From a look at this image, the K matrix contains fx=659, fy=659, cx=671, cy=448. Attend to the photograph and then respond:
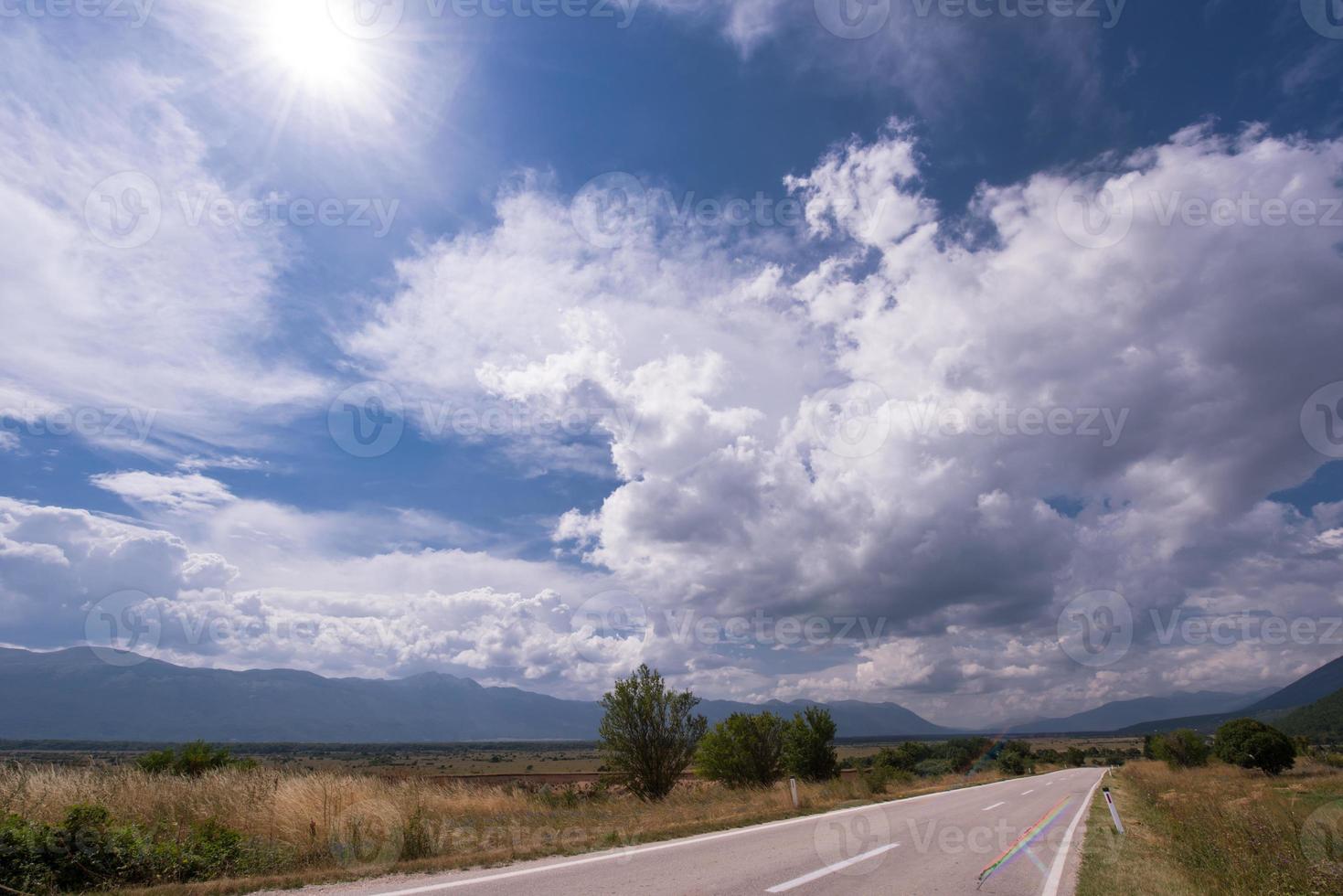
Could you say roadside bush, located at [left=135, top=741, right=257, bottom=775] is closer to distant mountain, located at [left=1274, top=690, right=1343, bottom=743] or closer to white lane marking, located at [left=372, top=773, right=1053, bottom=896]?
white lane marking, located at [left=372, top=773, right=1053, bottom=896]

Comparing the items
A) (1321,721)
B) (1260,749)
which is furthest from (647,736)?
(1321,721)

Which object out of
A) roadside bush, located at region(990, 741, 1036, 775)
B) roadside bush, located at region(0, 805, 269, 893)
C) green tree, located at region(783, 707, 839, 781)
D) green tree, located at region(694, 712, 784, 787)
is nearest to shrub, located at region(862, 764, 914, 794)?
green tree, located at region(783, 707, 839, 781)

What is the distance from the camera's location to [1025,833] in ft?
50.6

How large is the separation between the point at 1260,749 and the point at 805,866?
189ft

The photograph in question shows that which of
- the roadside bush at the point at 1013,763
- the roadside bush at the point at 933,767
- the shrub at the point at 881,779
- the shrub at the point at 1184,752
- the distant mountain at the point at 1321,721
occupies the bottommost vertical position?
the distant mountain at the point at 1321,721

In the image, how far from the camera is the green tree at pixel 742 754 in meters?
25.9

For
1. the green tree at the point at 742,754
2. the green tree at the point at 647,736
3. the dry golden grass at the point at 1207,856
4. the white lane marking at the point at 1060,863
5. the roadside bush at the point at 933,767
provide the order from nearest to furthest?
the dry golden grass at the point at 1207,856 < the white lane marking at the point at 1060,863 < the green tree at the point at 647,736 < the green tree at the point at 742,754 < the roadside bush at the point at 933,767

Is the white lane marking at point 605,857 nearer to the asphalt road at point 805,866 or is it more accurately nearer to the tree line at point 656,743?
the asphalt road at point 805,866

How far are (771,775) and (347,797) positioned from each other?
62.7 ft

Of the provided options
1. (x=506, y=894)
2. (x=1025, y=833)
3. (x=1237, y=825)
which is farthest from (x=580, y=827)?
(x=1237, y=825)

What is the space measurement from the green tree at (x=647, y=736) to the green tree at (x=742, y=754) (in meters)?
3.24

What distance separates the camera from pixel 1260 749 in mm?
47250

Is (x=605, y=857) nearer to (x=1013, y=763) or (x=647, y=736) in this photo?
(x=647, y=736)

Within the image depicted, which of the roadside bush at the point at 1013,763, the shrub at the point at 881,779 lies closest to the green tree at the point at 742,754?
the shrub at the point at 881,779
